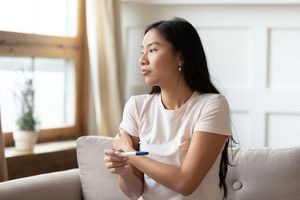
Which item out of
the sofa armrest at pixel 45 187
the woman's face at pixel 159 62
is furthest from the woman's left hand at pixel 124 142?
the sofa armrest at pixel 45 187

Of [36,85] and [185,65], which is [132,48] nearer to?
[36,85]

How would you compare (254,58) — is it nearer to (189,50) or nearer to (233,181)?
(233,181)

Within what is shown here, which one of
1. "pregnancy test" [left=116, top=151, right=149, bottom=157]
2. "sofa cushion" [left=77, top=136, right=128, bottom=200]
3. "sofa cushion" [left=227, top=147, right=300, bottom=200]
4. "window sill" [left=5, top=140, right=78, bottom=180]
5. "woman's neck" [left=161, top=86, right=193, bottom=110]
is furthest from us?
"window sill" [left=5, top=140, right=78, bottom=180]

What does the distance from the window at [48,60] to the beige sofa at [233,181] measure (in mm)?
929

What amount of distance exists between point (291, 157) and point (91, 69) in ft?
5.47

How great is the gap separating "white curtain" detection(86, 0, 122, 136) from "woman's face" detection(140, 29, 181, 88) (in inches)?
59.2

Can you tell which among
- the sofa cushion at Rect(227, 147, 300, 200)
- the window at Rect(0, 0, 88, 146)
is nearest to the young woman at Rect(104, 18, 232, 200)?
the sofa cushion at Rect(227, 147, 300, 200)

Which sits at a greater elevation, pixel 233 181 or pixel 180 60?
pixel 180 60

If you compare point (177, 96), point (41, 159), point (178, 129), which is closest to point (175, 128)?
point (178, 129)

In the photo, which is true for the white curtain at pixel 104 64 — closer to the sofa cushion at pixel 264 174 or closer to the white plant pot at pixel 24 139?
the white plant pot at pixel 24 139

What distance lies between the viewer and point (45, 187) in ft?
6.84

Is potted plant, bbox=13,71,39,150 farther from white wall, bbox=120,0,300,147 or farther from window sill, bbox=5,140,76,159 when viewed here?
white wall, bbox=120,0,300,147

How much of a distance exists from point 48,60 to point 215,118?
1.79 m

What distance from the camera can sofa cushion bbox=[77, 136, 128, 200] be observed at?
2.19 metres
